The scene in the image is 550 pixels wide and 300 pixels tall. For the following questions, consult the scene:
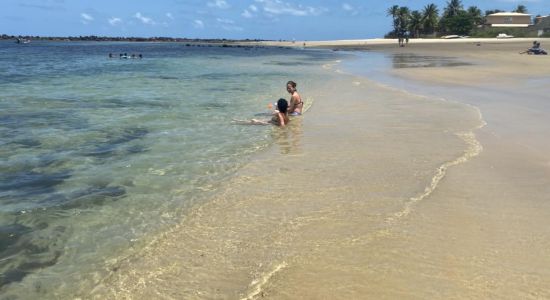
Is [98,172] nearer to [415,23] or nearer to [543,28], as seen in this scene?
[543,28]

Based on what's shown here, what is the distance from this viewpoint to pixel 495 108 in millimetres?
15008

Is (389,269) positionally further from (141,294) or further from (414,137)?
(414,137)

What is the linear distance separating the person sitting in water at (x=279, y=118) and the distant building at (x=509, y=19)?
116853mm

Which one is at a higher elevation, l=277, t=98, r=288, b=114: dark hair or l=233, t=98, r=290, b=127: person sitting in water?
l=277, t=98, r=288, b=114: dark hair

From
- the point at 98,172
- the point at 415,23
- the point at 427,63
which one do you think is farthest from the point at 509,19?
the point at 98,172

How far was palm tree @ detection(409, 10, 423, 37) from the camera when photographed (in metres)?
122

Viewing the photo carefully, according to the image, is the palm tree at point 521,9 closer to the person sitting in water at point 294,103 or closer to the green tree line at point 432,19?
the green tree line at point 432,19

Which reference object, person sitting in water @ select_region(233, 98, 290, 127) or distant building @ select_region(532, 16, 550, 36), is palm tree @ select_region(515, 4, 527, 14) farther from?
person sitting in water @ select_region(233, 98, 290, 127)

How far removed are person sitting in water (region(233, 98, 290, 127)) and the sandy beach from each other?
1908 millimetres

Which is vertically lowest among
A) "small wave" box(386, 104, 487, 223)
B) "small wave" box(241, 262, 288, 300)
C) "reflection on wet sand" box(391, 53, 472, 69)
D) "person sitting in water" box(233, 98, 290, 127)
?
"small wave" box(241, 262, 288, 300)

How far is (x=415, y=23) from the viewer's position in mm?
122250

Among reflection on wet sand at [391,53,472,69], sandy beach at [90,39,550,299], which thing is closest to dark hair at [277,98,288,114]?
sandy beach at [90,39,550,299]

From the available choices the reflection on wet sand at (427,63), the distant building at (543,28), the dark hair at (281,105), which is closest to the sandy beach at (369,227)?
the dark hair at (281,105)

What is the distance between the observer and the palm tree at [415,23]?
122 meters
